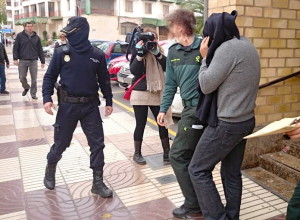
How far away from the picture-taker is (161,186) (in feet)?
12.7

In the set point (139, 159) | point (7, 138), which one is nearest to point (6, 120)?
point (7, 138)

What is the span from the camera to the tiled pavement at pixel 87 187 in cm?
332

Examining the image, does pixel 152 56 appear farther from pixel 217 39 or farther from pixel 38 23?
pixel 38 23

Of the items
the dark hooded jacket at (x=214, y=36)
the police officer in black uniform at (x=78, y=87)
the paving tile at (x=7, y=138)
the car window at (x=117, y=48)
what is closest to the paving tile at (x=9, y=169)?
the police officer in black uniform at (x=78, y=87)

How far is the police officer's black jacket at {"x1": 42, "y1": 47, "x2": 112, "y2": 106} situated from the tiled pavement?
1084 mm

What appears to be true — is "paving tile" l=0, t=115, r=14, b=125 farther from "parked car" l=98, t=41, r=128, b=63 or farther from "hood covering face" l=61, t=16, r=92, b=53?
"parked car" l=98, t=41, r=128, b=63

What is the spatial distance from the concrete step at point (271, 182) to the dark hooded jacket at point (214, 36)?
5.06ft

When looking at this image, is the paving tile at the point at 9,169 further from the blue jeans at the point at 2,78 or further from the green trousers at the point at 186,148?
the blue jeans at the point at 2,78

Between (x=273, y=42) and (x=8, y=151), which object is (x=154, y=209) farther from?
(x=8, y=151)

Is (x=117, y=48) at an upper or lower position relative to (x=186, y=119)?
upper

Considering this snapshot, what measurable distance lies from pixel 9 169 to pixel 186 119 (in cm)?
268

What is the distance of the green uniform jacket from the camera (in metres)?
3.01

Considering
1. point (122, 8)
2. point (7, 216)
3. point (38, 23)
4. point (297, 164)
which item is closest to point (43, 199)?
point (7, 216)

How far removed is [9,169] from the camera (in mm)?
4418
